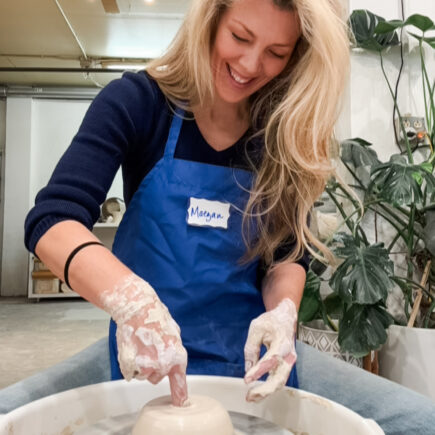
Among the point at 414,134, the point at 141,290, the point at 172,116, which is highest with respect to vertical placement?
the point at 414,134

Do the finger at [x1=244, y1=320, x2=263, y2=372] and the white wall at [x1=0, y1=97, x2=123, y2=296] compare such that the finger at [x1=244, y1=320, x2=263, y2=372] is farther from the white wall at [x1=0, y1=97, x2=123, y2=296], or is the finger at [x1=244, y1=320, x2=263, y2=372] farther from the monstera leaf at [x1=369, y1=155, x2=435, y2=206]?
the white wall at [x1=0, y1=97, x2=123, y2=296]

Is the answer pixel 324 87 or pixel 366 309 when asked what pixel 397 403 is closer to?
pixel 324 87

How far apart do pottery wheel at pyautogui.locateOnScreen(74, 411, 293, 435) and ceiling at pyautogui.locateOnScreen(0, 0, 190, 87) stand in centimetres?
390

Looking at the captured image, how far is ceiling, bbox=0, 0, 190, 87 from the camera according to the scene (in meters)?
4.16

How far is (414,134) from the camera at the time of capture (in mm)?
2180

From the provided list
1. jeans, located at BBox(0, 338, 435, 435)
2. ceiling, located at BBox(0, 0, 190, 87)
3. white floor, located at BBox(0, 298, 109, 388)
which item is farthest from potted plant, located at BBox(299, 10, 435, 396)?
ceiling, located at BBox(0, 0, 190, 87)

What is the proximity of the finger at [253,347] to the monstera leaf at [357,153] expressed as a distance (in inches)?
52.1

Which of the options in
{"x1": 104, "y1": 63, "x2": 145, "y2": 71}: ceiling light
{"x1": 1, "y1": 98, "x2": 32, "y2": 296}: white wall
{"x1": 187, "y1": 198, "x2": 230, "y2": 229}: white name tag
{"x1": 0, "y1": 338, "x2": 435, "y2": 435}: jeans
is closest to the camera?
{"x1": 0, "y1": 338, "x2": 435, "y2": 435}: jeans

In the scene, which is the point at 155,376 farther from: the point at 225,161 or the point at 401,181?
the point at 401,181

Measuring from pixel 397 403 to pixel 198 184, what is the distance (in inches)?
24.0

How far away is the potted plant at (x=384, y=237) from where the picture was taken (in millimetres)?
1778

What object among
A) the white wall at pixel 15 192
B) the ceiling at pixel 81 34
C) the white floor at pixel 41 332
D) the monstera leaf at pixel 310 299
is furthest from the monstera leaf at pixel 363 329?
the white wall at pixel 15 192

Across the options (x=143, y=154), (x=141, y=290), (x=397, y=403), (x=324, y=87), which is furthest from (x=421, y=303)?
(x=141, y=290)

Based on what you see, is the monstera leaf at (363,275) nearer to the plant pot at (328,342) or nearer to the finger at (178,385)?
the plant pot at (328,342)
